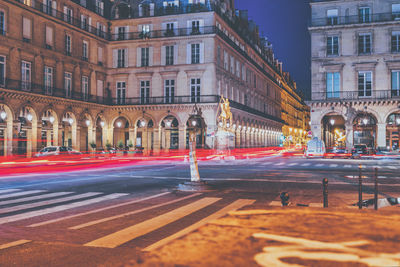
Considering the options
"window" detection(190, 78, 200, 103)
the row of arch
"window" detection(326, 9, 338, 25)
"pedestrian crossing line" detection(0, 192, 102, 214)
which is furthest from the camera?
"window" detection(190, 78, 200, 103)

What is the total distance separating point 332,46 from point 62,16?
30070 mm

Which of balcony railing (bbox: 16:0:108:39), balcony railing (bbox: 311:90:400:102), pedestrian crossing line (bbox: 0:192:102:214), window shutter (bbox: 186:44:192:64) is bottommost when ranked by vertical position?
pedestrian crossing line (bbox: 0:192:102:214)

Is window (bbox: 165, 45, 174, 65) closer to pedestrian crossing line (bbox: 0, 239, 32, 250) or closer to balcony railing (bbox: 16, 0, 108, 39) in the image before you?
balcony railing (bbox: 16, 0, 108, 39)

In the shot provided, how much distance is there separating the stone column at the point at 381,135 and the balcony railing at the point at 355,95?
3.05m

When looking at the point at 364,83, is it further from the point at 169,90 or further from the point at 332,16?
the point at 169,90

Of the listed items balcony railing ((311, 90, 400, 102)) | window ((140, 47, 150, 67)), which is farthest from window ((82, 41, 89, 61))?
balcony railing ((311, 90, 400, 102))

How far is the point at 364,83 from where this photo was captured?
42094 millimetres

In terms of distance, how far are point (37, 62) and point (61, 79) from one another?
352 cm

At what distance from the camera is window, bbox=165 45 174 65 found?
152 ft

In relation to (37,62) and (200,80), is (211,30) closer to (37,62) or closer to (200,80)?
(200,80)

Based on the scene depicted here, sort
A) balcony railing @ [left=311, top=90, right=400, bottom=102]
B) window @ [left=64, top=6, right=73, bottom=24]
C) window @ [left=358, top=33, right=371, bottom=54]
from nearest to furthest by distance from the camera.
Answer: window @ [left=64, top=6, right=73, bottom=24], balcony railing @ [left=311, top=90, right=400, bottom=102], window @ [left=358, top=33, right=371, bottom=54]

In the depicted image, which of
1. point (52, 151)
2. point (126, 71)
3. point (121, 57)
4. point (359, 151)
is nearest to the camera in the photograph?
point (52, 151)

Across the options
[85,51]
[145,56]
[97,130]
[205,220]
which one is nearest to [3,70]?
[85,51]

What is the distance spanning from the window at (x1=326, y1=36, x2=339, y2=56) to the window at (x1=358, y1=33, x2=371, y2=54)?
8.04ft
